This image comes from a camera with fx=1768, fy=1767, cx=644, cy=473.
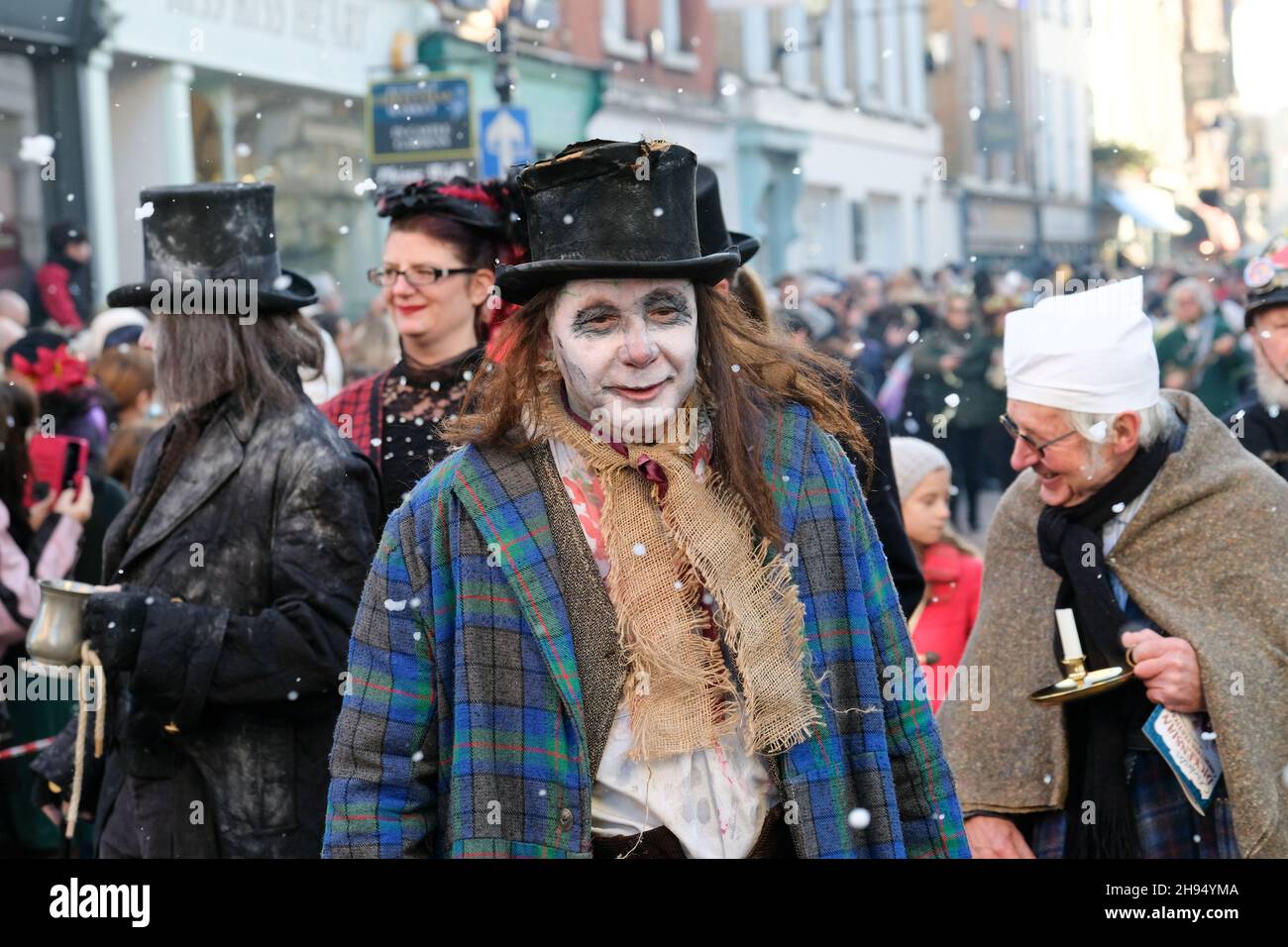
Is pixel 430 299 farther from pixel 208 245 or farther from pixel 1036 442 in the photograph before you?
pixel 1036 442

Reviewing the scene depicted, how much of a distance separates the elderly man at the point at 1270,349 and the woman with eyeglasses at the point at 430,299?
2286mm

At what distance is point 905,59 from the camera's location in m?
36.9

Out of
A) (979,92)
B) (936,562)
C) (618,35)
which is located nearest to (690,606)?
(936,562)

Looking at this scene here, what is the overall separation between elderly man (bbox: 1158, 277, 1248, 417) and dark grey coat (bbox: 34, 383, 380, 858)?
25.3ft

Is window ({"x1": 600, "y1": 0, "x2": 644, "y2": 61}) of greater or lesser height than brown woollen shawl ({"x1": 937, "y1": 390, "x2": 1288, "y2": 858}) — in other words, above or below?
above

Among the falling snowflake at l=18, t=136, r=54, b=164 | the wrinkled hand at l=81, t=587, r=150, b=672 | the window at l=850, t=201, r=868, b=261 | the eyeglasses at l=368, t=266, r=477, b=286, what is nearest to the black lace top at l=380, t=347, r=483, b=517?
the eyeglasses at l=368, t=266, r=477, b=286

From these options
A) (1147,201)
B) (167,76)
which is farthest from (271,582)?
(1147,201)

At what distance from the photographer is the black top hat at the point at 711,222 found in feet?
13.4

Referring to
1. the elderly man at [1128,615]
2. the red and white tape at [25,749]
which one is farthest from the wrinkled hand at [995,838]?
the red and white tape at [25,749]

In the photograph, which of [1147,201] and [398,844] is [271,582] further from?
[1147,201]

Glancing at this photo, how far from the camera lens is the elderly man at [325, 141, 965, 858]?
2.70 m

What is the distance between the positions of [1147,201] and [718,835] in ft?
132

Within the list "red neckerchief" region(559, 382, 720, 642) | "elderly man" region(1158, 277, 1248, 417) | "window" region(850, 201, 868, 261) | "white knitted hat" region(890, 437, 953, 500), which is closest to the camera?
"red neckerchief" region(559, 382, 720, 642)

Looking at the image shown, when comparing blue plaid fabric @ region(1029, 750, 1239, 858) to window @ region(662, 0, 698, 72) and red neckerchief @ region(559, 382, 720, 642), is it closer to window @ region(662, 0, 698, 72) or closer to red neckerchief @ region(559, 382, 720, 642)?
red neckerchief @ region(559, 382, 720, 642)
